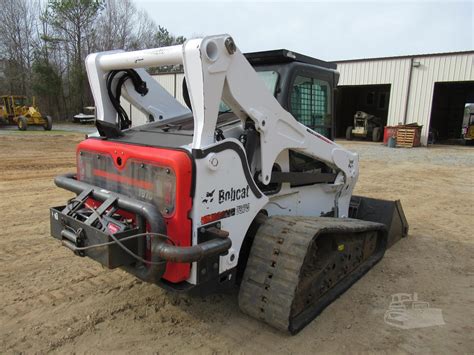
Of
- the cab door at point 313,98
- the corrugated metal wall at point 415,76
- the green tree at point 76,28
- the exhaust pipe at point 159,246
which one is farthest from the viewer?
the green tree at point 76,28

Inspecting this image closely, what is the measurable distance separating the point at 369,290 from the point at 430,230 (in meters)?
2.64

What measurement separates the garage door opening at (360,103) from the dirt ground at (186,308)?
22.0 metres

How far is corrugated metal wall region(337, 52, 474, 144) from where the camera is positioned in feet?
61.7

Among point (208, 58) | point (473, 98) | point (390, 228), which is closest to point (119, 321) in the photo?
point (208, 58)

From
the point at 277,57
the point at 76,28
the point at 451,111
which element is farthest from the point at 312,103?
the point at 76,28

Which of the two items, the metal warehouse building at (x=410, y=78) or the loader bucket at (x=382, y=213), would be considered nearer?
the loader bucket at (x=382, y=213)

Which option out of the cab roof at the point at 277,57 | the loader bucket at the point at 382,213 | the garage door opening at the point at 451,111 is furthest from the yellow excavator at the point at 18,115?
the garage door opening at the point at 451,111

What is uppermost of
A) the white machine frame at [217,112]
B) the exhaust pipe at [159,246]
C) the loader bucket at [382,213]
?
the white machine frame at [217,112]

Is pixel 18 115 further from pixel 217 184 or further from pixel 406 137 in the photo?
pixel 217 184

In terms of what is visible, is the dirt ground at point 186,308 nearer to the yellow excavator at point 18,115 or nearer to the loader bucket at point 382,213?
the loader bucket at point 382,213

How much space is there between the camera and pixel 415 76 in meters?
20.1

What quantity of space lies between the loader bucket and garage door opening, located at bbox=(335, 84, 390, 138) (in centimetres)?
2191

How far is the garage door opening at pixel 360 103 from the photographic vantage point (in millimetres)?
26953

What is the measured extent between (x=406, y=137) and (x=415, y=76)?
3224 mm
